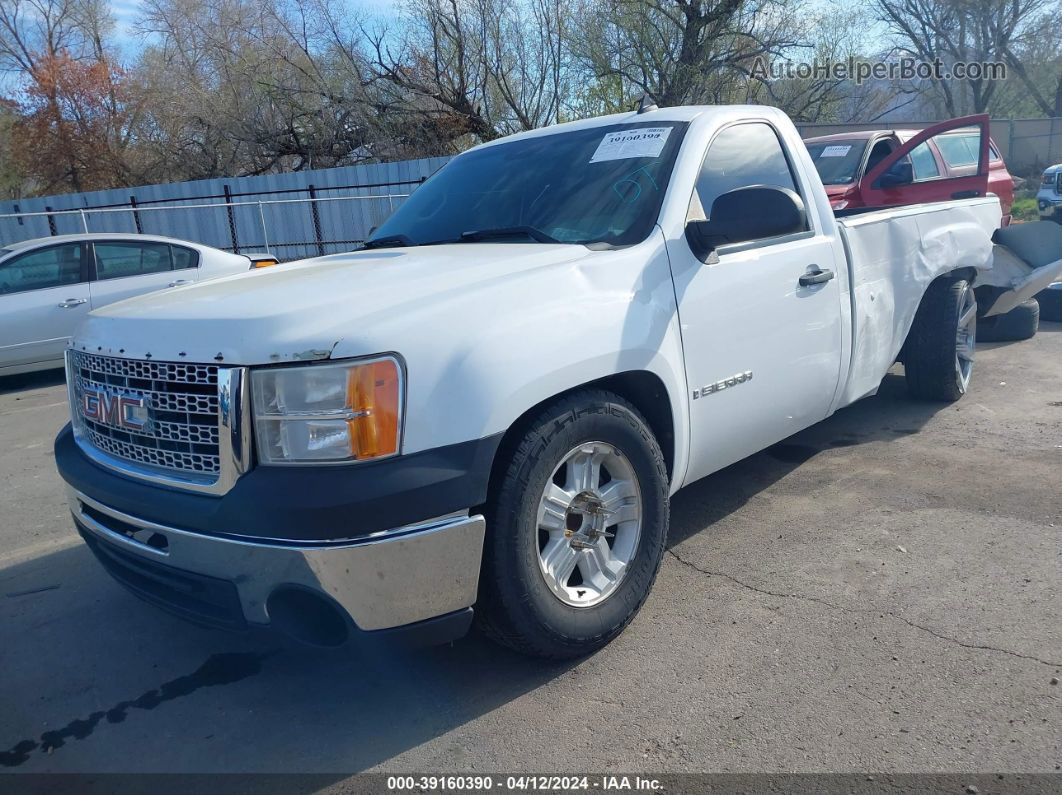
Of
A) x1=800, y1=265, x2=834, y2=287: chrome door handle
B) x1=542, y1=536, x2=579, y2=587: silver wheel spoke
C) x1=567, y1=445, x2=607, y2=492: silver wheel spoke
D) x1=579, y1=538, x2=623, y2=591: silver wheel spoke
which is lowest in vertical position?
x1=579, y1=538, x2=623, y2=591: silver wheel spoke

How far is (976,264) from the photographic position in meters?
5.59

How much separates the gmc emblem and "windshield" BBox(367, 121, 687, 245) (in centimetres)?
156

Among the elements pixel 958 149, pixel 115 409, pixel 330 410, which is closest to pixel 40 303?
pixel 115 409

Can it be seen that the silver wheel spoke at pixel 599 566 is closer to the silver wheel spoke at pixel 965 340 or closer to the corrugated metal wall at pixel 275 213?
the silver wheel spoke at pixel 965 340

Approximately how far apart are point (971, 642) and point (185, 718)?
8.70 feet

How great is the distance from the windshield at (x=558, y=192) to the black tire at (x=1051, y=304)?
6.52 metres

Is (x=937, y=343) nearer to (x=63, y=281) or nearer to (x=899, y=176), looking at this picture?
(x=899, y=176)

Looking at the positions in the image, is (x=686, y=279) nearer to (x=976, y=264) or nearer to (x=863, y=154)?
(x=976, y=264)

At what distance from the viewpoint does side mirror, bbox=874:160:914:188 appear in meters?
9.65

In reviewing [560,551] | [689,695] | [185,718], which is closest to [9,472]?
[185,718]

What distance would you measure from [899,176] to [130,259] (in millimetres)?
8482

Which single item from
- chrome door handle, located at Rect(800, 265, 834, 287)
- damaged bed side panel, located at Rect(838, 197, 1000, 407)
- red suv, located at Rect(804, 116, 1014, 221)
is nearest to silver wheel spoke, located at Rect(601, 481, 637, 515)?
chrome door handle, located at Rect(800, 265, 834, 287)

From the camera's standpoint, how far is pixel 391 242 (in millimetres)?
4125

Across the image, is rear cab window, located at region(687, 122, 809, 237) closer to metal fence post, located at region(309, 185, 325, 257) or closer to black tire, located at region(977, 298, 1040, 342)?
black tire, located at region(977, 298, 1040, 342)
